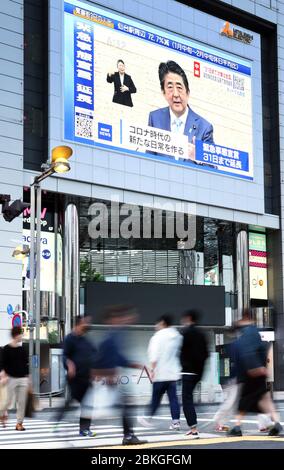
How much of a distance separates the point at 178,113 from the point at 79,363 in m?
27.7

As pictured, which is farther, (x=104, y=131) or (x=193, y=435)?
(x=104, y=131)

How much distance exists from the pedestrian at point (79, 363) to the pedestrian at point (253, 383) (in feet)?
7.20

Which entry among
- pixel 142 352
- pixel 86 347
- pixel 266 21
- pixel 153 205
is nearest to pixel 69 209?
pixel 153 205

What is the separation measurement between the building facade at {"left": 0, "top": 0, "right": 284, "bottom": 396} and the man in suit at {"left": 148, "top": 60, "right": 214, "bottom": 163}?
0.36 feet

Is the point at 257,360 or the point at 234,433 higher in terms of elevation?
the point at 257,360

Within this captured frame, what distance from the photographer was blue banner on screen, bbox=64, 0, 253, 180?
34.5 metres

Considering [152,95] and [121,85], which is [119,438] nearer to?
[121,85]

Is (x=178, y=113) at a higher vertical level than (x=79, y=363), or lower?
higher

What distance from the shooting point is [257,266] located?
43719 millimetres

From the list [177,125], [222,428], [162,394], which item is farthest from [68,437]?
[177,125]

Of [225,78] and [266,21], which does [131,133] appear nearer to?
[225,78]

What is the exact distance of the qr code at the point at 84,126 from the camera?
3422cm

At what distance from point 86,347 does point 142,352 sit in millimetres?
24229

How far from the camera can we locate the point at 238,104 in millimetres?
41406
